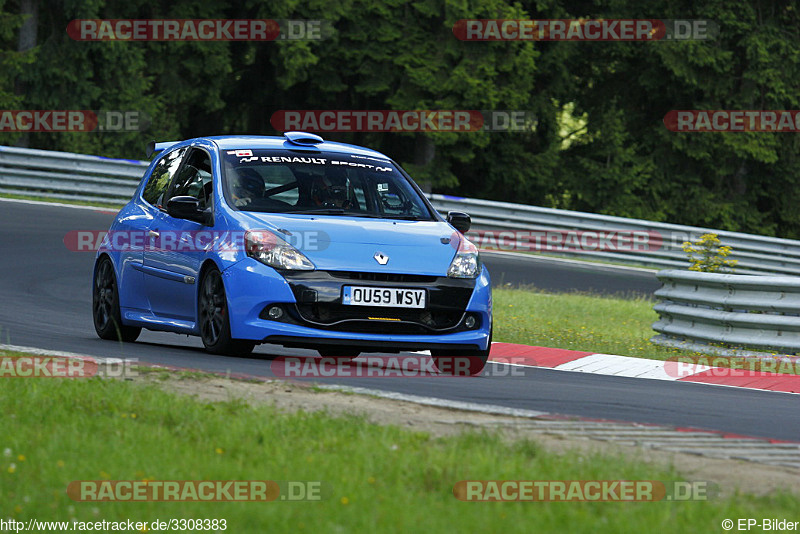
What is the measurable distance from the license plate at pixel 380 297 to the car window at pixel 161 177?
101 inches

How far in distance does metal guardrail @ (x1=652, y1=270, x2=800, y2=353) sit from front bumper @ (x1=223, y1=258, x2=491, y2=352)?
4.11m

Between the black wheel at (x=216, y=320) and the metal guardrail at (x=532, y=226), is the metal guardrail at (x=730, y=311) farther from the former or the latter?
the metal guardrail at (x=532, y=226)

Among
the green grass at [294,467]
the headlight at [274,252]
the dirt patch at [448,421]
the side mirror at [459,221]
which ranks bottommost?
the dirt patch at [448,421]

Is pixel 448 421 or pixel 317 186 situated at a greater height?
pixel 317 186

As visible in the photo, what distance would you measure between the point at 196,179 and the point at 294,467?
Result: 17.2ft

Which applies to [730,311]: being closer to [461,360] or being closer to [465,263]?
[461,360]

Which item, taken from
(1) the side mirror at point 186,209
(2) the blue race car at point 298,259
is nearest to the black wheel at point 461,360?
(2) the blue race car at point 298,259

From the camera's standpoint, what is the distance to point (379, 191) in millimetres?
10234

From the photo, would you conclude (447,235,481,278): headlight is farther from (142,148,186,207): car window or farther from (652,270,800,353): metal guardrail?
(652,270,800,353): metal guardrail

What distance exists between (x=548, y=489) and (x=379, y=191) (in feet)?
17.4

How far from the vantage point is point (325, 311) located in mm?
8852

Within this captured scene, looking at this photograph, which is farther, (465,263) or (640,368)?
(640,368)

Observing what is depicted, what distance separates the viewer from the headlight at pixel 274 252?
29.0ft

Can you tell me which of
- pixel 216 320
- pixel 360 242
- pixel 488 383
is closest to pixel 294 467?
pixel 488 383
